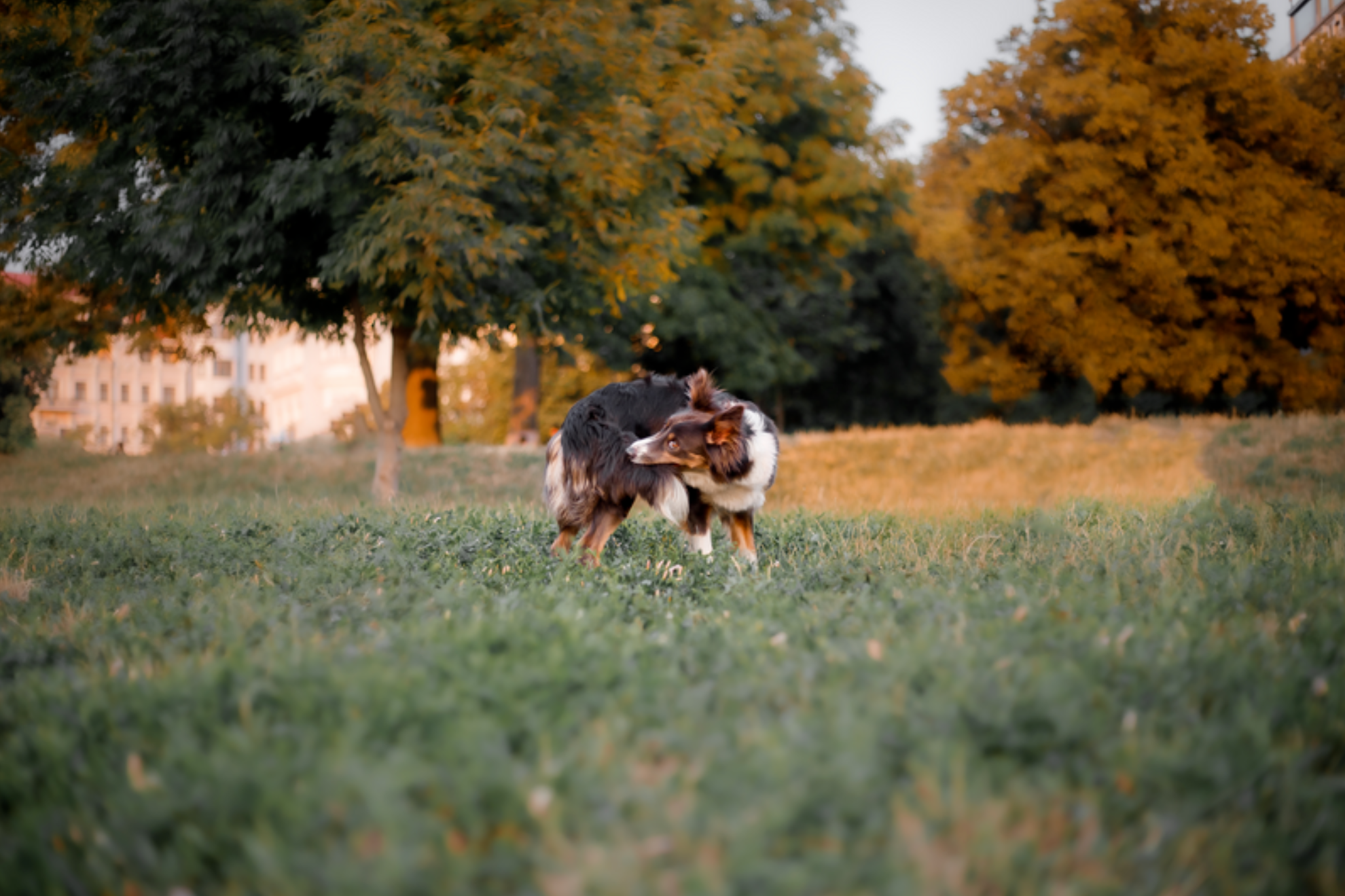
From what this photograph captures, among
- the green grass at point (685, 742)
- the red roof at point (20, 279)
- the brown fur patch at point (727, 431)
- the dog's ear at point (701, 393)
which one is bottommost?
the green grass at point (685, 742)

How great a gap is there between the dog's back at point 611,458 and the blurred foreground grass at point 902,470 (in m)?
5.33

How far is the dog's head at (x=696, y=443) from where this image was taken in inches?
277

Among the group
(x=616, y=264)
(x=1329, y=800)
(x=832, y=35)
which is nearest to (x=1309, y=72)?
(x=832, y=35)

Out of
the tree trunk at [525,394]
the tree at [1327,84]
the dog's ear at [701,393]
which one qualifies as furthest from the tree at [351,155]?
the tree at [1327,84]

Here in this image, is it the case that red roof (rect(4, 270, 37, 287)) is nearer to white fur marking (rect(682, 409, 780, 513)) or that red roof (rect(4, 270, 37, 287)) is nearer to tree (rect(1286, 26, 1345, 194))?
white fur marking (rect(682, 409, 780, 513))

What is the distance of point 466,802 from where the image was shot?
2.61 m

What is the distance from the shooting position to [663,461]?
7.04m

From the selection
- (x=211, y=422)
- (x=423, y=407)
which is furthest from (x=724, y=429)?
(x=211, y=422)

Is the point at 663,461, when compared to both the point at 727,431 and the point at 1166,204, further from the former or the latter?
the point at 1166,204

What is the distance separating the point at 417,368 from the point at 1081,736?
20.2m

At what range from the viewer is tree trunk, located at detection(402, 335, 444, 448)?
858 inches

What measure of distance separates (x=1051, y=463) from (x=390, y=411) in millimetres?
11477

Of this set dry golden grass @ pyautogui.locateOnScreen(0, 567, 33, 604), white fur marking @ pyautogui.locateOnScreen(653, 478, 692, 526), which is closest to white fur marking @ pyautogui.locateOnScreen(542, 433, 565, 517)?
white fur marking @ pyautogui.locateOnScreen(653, 478, 692, 526)

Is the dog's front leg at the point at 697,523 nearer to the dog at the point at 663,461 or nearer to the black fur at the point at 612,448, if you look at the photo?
the dog at the point at 663,461
